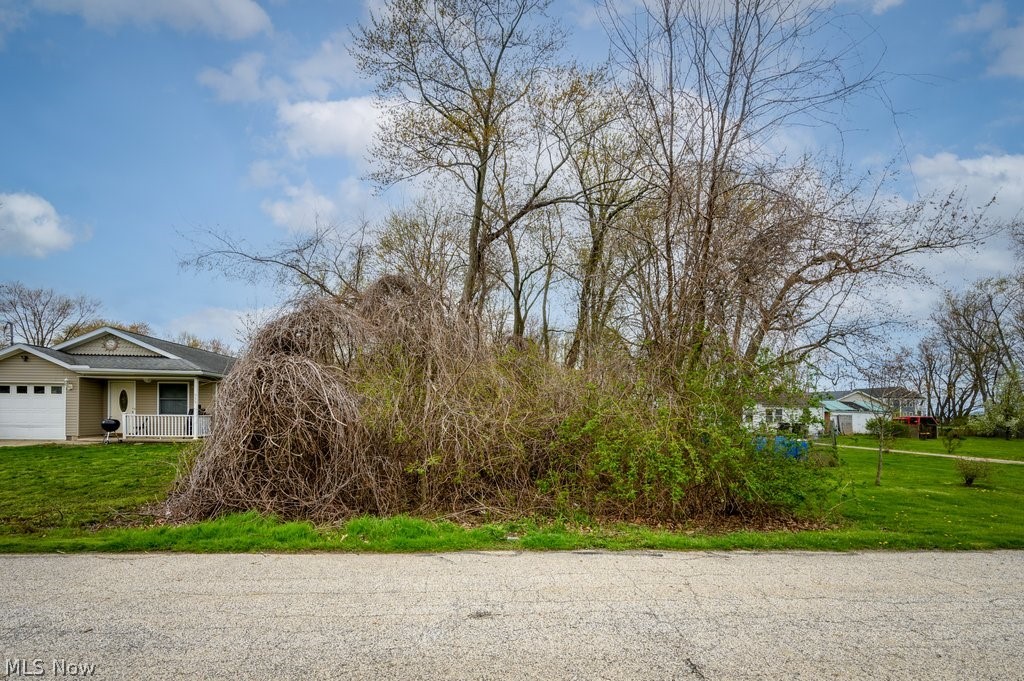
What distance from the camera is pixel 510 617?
3.65m


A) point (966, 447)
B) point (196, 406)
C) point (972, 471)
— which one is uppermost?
point (196, 406)

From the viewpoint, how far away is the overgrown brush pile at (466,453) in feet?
22.2

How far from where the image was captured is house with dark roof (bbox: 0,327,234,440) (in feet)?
62.4

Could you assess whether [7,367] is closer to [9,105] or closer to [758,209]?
[9,105]

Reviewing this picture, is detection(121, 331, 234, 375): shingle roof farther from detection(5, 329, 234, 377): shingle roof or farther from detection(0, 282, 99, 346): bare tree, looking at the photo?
detection(0, 282, 99, 346): bare tree

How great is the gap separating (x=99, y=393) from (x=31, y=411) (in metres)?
1.97

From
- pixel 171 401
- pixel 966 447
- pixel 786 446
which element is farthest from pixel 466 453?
pixel 966 447

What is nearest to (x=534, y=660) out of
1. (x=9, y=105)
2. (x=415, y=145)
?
(x=415, y=145)

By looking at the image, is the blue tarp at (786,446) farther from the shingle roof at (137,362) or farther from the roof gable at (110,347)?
the roof gable at (110,347)

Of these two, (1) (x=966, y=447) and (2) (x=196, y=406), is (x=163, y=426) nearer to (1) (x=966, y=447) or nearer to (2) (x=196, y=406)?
(2) (x=196, y=406)

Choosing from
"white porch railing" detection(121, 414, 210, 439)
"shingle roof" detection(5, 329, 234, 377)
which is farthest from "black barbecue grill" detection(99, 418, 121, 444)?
"shingle roof" detection(5, 329, 234, 377)
